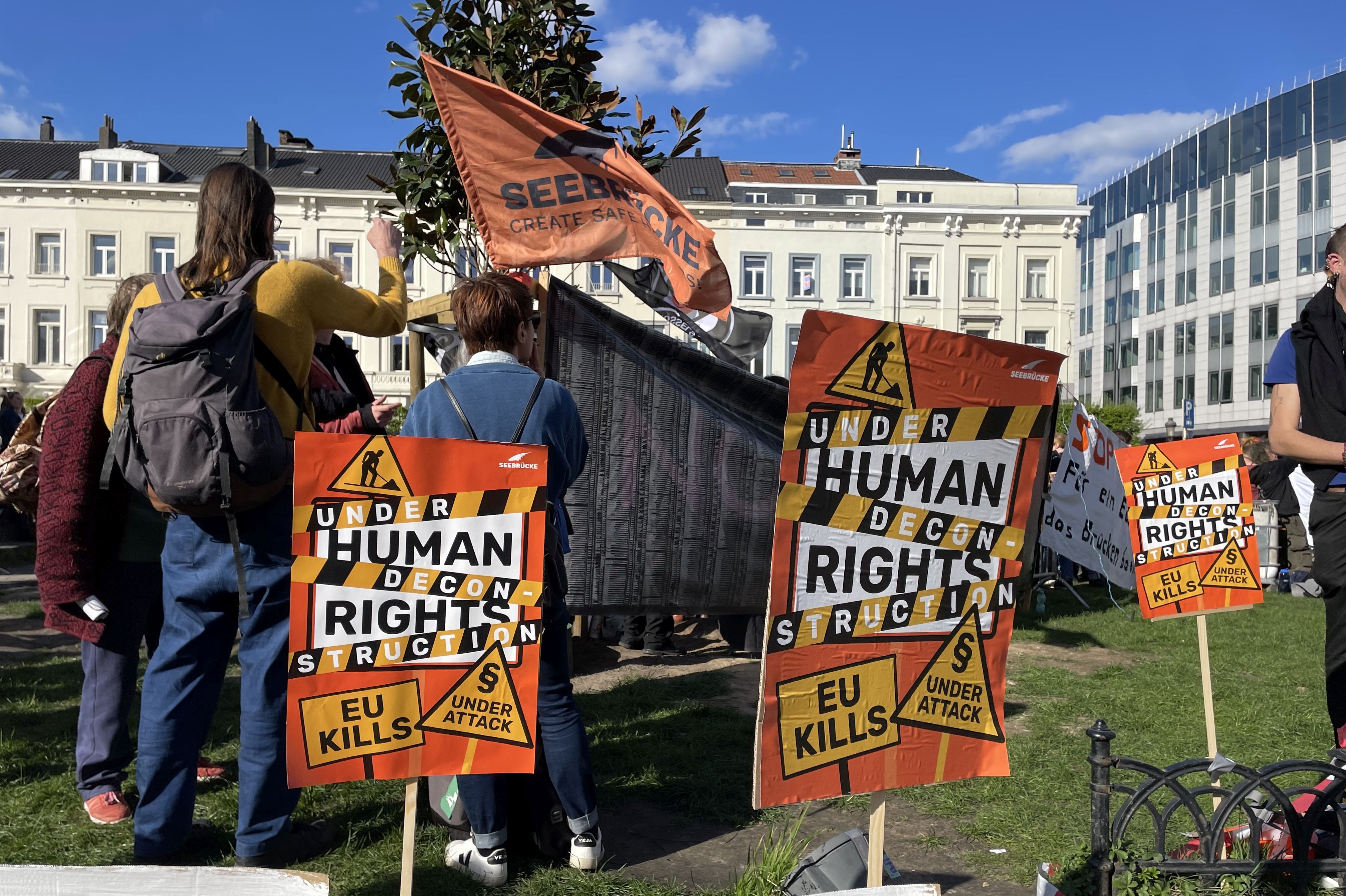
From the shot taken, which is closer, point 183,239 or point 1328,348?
point 1328,348

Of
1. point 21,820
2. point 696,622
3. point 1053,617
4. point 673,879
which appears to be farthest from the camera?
point 1053,617

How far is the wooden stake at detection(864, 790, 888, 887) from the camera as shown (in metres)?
2.54

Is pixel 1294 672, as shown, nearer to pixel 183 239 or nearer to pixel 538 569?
pixel 538 569

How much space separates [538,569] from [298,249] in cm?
4520

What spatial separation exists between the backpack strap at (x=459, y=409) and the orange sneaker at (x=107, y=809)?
1.97 metres

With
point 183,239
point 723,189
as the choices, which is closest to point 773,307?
point 723,189

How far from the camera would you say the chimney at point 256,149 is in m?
46.8

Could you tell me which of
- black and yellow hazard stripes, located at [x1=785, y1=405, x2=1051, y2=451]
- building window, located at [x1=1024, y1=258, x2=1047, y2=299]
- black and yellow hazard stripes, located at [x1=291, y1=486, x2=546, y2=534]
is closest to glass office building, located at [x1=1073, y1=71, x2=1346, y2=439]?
building window, located at [x1=1024, y1=258, x2=1047, y2=299]

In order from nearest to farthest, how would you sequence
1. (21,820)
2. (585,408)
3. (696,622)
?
(21,820) → (585,408) → (696,622)

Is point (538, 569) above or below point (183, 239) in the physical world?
below

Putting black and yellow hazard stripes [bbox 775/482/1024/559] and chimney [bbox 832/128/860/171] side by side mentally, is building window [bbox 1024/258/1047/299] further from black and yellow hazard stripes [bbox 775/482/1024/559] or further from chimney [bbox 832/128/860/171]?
black and yellow hazard stripes [bbox 775/482/1024/559]

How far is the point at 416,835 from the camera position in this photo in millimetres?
3576

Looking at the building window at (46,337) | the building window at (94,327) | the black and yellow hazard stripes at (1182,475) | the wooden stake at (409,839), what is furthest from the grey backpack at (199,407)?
the building window at (46,337)

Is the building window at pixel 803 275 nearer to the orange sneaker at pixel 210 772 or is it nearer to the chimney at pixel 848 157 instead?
the chimney at pixel 848 157
